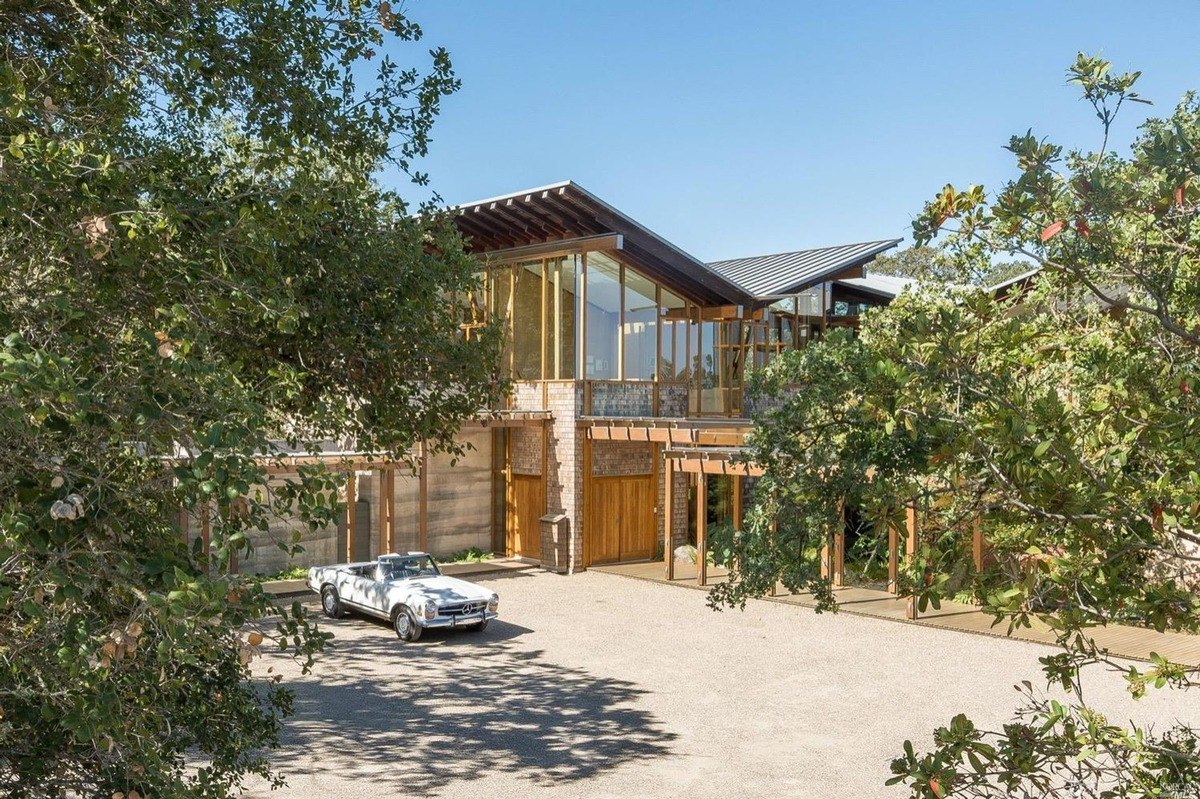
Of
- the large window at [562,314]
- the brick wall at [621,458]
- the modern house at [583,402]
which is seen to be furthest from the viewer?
the brick wall at [621,458]

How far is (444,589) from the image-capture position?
1647 cm

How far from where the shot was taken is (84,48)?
5.01 metres

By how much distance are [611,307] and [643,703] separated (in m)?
12.0

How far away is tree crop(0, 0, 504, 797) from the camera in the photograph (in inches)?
125

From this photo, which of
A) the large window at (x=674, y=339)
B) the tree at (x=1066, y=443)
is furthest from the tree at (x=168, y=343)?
the large window at (x=674, y=339)

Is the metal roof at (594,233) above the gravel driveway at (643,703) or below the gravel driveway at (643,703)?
above

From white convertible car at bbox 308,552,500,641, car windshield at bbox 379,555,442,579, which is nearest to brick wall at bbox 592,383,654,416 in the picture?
white convertible car at bbox 308,552,500,641

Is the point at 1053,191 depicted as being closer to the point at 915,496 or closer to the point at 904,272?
the point at 915,496

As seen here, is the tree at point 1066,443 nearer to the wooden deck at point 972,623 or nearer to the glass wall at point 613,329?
the wooden deck at point 972,623

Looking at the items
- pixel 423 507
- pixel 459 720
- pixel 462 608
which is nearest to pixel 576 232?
pixel 423 507

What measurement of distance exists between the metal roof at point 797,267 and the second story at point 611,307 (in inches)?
6.4

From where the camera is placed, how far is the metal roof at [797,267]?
2566 centimetres

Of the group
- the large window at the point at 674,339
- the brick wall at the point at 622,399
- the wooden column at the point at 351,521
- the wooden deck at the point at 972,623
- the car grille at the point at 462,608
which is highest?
the large window at the point at 674,339

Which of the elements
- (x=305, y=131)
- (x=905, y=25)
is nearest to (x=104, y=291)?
(x=305, y=131)
